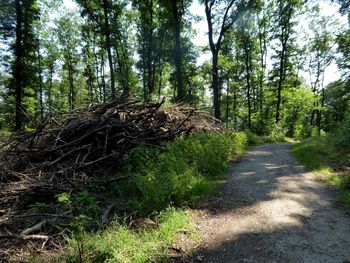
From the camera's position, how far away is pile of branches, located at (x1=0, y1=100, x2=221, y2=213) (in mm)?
5281

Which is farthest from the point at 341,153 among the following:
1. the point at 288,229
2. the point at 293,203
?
the point at 288,229

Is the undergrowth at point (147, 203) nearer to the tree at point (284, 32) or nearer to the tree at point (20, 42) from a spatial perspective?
the tree at point (20, 42)

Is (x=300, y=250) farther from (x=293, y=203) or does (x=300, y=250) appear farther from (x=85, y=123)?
(x=85, y=123)

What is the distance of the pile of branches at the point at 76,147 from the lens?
5.28m

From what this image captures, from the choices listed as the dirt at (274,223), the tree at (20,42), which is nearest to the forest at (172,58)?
the tree at (20,42)

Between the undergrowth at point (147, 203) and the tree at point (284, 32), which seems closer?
the undergrowth at point (147, 203)

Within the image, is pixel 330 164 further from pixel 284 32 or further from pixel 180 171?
pixel 284 32

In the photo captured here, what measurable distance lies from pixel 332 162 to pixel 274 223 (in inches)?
198

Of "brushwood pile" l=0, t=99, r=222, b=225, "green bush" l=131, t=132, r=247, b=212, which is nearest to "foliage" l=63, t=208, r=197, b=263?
"green bush" l=131, t=132, r=247, b=212

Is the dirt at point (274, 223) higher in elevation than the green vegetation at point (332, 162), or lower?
lower

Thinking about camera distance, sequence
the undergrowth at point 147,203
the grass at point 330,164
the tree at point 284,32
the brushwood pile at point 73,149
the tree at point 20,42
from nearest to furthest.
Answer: the undergrowth at point 147,203 < the brushwood pile at point 73,149 < the grass at point 330,164 < the tree at point 20,42 < the tree at point 284,32

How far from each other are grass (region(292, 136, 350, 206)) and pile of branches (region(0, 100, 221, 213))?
495 centimetres

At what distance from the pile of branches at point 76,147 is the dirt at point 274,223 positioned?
3.16 metres

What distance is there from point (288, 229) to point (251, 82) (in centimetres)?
2748
